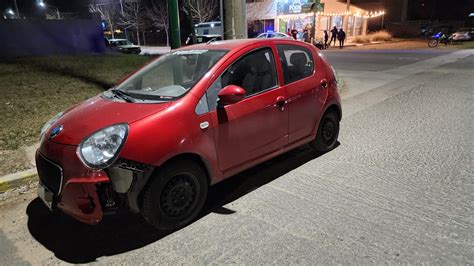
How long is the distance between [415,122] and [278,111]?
3.82 m

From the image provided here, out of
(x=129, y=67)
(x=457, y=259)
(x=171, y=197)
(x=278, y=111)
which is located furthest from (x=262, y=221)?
(x=129, y=67)

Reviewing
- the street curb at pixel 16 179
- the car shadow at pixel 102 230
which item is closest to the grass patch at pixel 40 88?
the street curb at pixel 16 179

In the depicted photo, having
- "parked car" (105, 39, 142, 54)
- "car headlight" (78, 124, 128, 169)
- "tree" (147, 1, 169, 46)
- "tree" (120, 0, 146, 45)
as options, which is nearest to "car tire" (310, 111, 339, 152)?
"car headlight" (78, 124, 128, 169)

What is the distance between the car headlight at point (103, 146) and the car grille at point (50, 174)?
30 centimetres

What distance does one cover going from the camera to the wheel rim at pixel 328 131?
503cm

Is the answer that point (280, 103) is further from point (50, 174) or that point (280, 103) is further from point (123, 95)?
point (50, 174)

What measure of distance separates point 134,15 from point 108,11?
219 inches

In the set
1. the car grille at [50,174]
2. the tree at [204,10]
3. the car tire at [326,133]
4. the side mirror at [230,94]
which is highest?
the tree at [204,10]

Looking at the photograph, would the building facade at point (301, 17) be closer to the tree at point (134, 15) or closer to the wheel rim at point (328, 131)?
the tree at point (134, 15)

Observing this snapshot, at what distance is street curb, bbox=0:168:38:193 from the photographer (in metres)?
4.17

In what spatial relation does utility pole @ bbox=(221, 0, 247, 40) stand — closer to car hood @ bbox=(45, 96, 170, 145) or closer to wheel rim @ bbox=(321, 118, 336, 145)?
wheel rim @ bbox=(321, 118, 336, 145)

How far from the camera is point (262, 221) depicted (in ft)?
11.0

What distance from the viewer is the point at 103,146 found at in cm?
291

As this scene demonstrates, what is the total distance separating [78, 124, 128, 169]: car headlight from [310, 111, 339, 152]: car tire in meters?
2.87
